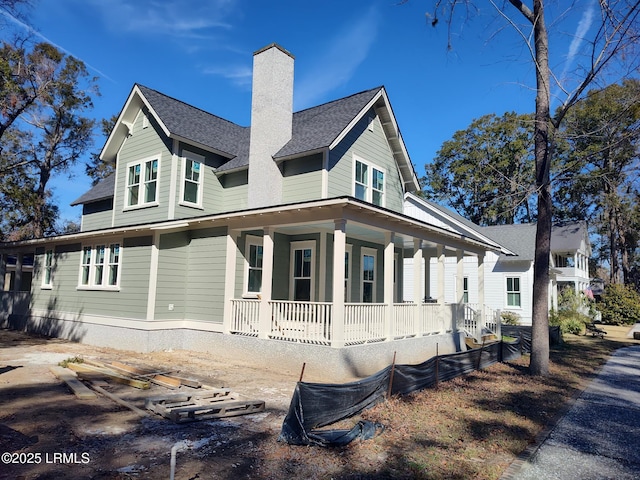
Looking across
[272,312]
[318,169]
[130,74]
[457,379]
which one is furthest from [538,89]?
[130,74]

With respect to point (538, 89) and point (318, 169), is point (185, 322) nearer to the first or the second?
point (318, 169)

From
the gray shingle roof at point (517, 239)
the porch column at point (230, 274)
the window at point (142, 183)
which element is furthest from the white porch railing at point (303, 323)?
the gray shingle roof at point (517, 239)

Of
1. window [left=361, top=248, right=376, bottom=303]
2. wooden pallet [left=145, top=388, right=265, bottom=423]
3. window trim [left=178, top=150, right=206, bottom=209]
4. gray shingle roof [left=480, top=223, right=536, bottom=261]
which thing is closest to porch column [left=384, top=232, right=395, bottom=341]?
window [left=361, top=248, right=376, bottom=303]

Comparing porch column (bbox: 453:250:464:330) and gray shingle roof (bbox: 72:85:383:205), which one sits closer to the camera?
gray shingle roof (bbox: 72:85:383:205)

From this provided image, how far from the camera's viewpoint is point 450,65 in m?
12.1

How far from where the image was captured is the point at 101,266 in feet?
48.4

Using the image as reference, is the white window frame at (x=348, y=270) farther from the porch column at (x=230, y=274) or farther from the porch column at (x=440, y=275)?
the porch column at (x=230, y=274)

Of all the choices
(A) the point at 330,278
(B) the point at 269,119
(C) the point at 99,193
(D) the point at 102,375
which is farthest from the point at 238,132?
(D) the point at 102,375

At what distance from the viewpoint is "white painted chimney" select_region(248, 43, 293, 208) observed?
43.2 ft

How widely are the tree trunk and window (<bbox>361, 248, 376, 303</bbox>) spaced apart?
5650 millimetres

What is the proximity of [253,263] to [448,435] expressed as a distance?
814 centimetres

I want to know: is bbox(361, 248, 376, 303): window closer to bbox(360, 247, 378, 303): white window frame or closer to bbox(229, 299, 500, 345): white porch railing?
bbox(360, 247, 378, 303): white window frame

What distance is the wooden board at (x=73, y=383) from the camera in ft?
24.3

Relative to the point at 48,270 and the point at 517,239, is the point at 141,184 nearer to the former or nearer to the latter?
the point at 48,270
